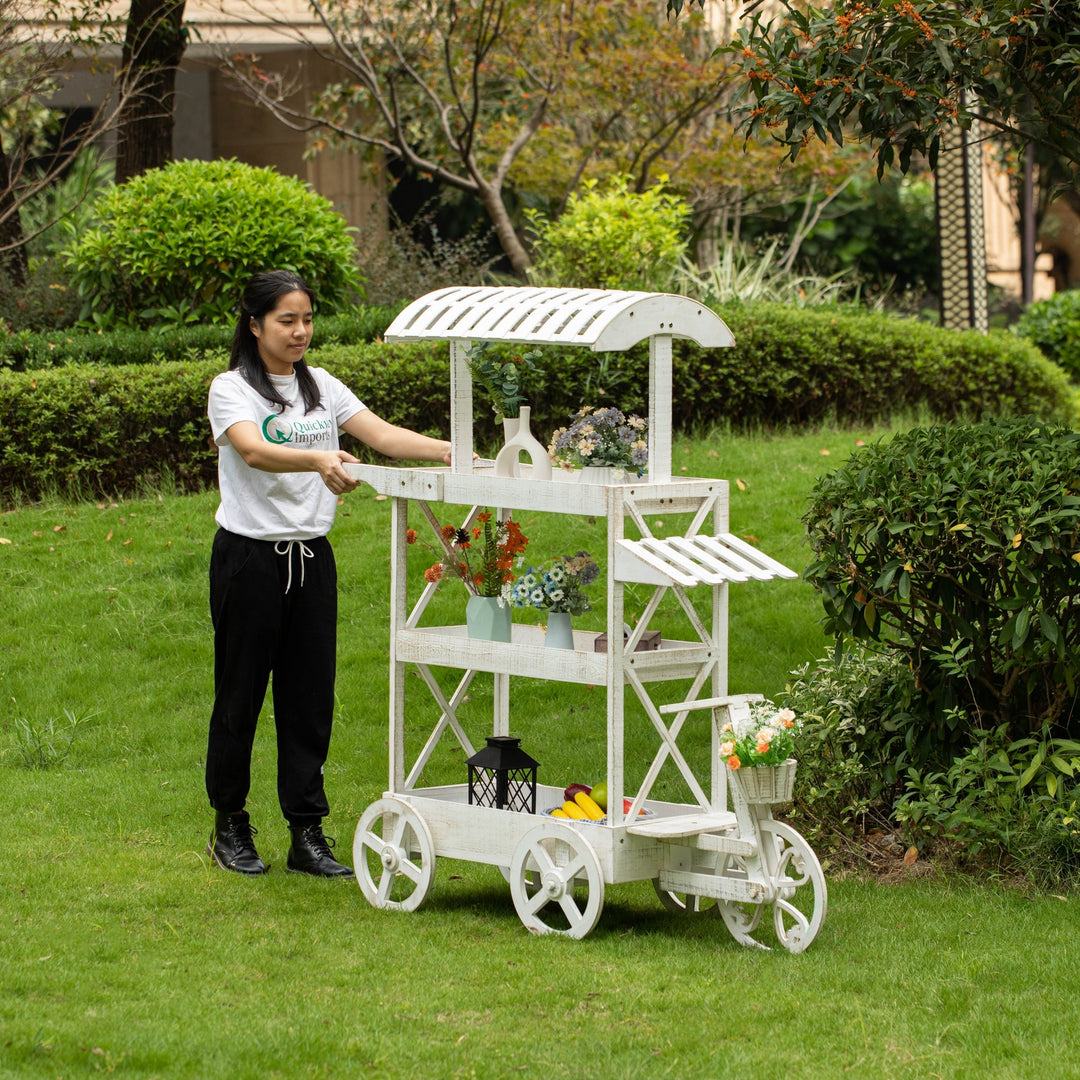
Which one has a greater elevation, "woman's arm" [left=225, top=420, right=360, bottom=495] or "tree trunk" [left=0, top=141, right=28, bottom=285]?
"tree trunk" [left=0, top=141, right=28, bottom=285]

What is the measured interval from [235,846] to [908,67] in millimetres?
3673

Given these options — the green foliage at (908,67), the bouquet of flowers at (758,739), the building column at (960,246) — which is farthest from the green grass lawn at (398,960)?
the building column at (960,246)

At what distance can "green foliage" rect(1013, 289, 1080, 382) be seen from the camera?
60.5 feet

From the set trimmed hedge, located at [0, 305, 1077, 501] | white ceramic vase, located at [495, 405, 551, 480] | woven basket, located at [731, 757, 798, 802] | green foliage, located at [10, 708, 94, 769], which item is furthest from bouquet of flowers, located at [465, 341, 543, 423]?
trimmed hedge, located at [0, 305, 1077, 501]

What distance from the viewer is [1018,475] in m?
5.12

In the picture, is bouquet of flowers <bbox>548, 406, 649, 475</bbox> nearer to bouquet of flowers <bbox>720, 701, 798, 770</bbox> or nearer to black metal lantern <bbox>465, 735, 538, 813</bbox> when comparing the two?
bouquet of flowers <bbox>720, 701, 798, 770</bbox>

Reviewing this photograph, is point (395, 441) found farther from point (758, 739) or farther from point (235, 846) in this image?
point (758, 739)

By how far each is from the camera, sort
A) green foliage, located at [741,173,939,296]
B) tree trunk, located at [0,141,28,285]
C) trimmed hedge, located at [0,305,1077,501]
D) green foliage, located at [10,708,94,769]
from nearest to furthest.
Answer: green foliage, located at [10,708,94,769]
trimmed hedge, located at [0,305,1077,501]
tree trunk, located at [0,141,28,285]
green foliage, located at [741,173,939,296]

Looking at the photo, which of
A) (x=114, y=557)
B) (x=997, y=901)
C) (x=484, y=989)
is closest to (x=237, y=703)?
(x=484, y=989)

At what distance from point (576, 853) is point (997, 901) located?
4.81ft

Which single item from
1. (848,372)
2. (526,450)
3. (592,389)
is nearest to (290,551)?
(526,450)

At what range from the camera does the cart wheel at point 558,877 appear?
464 centimetres

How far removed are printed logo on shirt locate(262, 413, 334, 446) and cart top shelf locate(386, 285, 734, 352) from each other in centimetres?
43

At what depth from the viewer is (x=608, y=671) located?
4.70 metres
